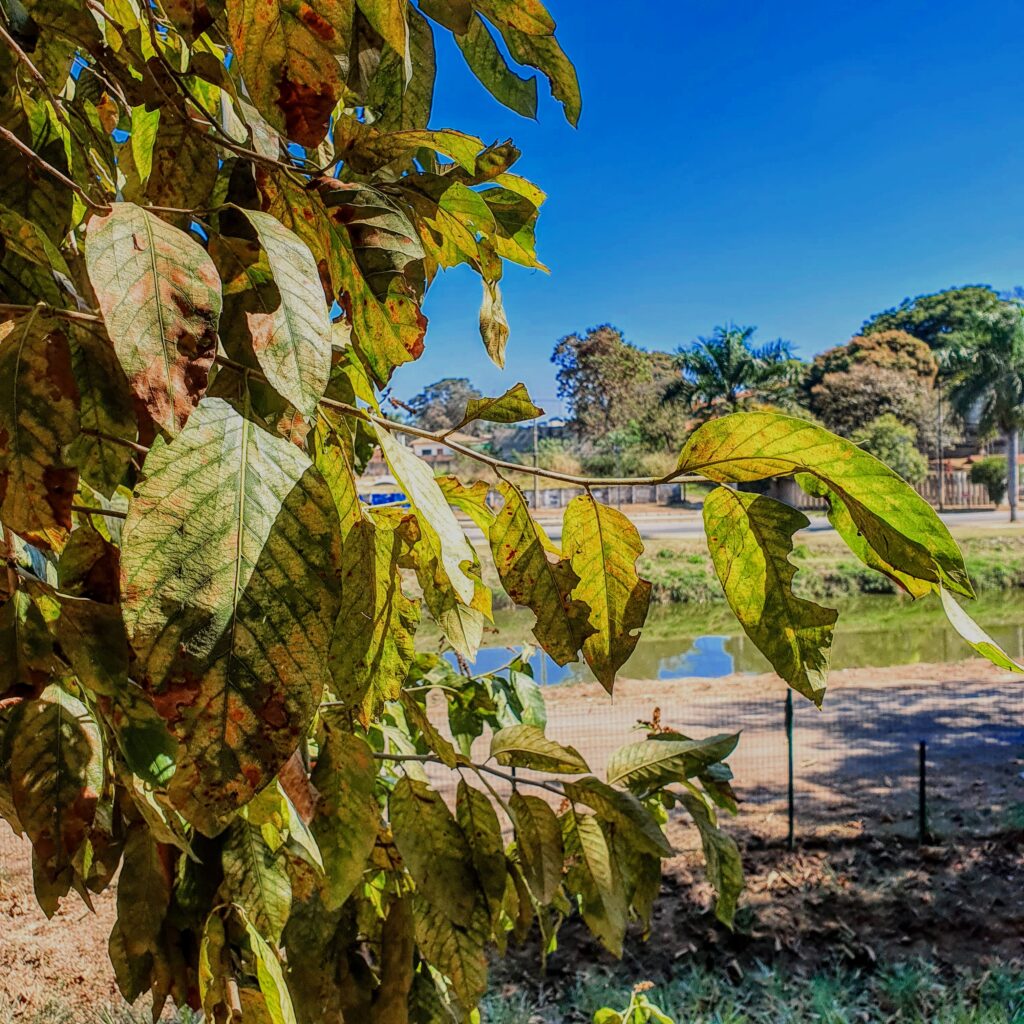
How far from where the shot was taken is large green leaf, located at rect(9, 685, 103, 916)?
1.67ft

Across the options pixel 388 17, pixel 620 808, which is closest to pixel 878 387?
pixel 620 808

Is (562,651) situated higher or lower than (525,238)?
lower

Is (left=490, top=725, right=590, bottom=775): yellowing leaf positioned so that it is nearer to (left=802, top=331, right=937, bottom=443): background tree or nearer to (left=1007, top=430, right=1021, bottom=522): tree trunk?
(left=1007, top=430, right=1021, bottom=522): tree trunk

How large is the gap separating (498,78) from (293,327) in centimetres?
32

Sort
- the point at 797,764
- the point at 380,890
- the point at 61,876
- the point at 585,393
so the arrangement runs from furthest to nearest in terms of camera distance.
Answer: the point at 585,393 → the point at 797,764 → the point at 380,890 → the point at 61,876

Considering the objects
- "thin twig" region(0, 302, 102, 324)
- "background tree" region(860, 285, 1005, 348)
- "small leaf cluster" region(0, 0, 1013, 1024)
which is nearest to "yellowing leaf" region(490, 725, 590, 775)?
"small leaf cluster" region(0, 0, 1013, 1024)

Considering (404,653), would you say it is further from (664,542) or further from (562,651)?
(664,542)

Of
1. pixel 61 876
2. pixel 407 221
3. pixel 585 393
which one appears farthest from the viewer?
pixel 585 393

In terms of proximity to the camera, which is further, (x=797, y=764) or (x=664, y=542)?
(x=664, y=542)

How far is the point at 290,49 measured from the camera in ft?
1.09

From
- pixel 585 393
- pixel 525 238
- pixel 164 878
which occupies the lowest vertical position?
pixel 164 878

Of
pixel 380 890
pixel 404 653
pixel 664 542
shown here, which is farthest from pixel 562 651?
pixel 664 542

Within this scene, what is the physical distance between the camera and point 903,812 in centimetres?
449

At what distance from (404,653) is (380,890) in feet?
1.95
